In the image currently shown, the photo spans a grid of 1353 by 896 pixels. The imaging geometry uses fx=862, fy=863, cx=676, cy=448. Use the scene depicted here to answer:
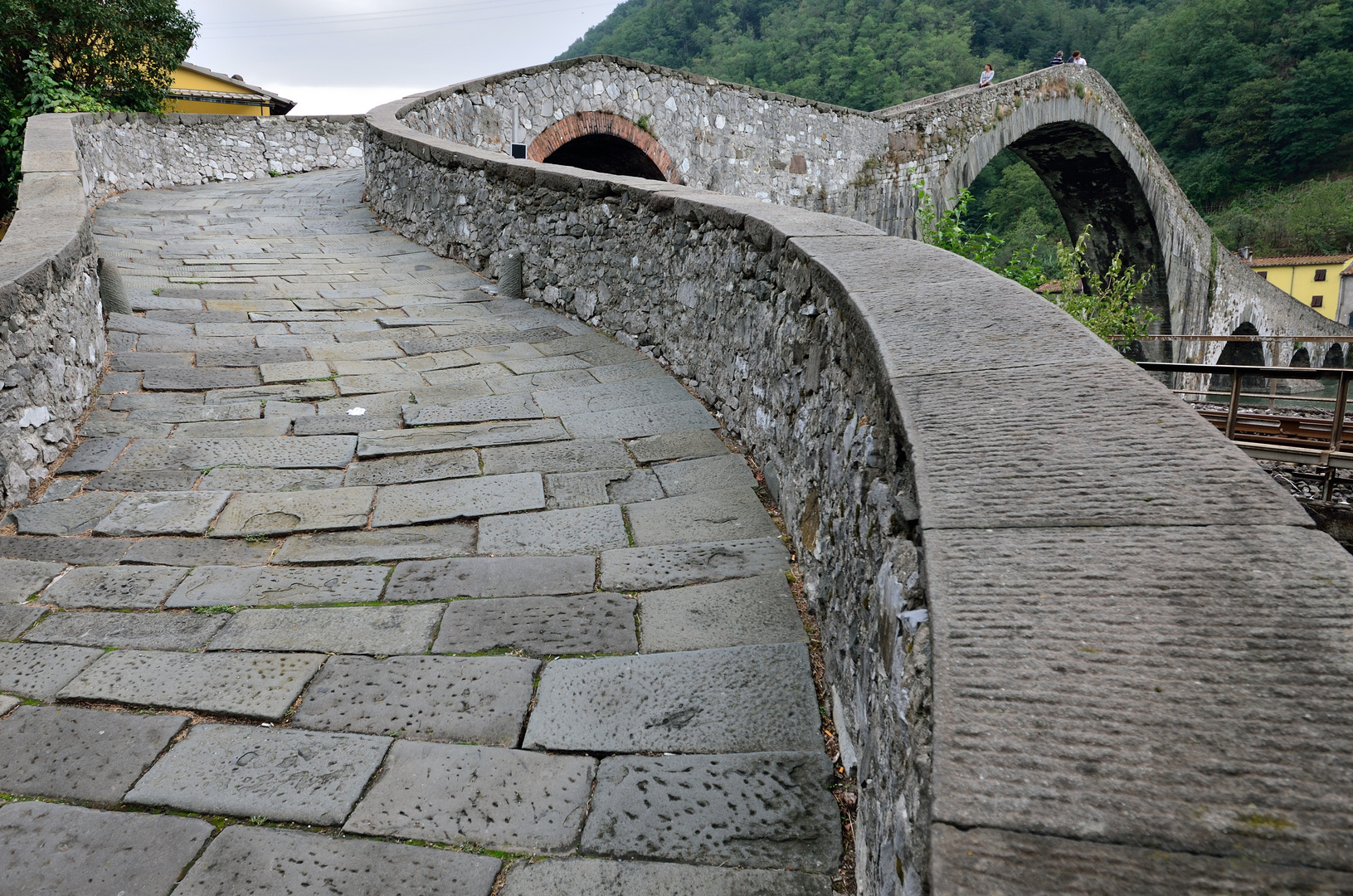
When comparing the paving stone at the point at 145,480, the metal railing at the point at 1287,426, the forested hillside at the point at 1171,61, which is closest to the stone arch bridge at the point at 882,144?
the metal railing at the point at 1287,426

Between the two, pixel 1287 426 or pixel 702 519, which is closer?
pixel 702 519

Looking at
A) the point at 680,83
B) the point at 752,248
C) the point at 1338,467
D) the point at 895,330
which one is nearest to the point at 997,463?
the point at 895,330

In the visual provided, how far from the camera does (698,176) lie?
39.3 ft

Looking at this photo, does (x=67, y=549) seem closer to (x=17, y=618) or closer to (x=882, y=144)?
(x=17, y=618)

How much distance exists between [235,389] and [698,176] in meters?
8.87

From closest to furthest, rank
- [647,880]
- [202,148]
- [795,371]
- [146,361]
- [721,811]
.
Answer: [647,880], [721,811], [795,371], [146,361], [202,148]

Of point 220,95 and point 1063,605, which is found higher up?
point 220,95

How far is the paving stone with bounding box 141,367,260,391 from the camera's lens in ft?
13.8

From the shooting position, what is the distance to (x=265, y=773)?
180cm

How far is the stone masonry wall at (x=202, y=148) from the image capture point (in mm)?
9562

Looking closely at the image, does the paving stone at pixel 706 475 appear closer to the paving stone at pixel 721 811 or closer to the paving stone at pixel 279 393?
the paving stone at pixel 721 811

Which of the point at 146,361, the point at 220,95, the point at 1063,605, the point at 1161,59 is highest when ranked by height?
the point at 1161,59

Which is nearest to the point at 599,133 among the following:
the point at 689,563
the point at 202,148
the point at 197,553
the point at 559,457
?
the point at 202,148

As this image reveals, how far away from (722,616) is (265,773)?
3.79 feet
